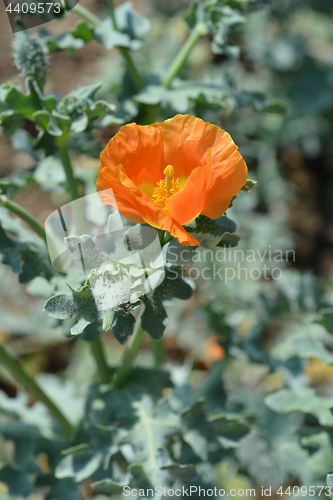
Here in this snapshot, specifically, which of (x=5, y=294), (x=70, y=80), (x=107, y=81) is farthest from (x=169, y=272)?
(x=70, y=80)

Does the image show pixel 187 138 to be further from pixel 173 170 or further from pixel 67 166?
pixel 67 166

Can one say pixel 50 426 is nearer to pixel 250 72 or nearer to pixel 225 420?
pixel 225 420

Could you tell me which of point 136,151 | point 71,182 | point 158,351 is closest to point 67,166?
point 71,182

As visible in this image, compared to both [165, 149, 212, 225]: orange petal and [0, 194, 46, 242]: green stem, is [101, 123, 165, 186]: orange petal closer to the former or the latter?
[165, 149, 212, 225]: orange petal

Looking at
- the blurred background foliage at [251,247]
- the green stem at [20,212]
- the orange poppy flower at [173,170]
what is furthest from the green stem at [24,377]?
the orange poppy flower at [173,170]

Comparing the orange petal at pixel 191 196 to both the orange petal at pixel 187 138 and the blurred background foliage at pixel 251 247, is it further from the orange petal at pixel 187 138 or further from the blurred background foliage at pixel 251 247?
the blurred background foliage at pixel 251 247
